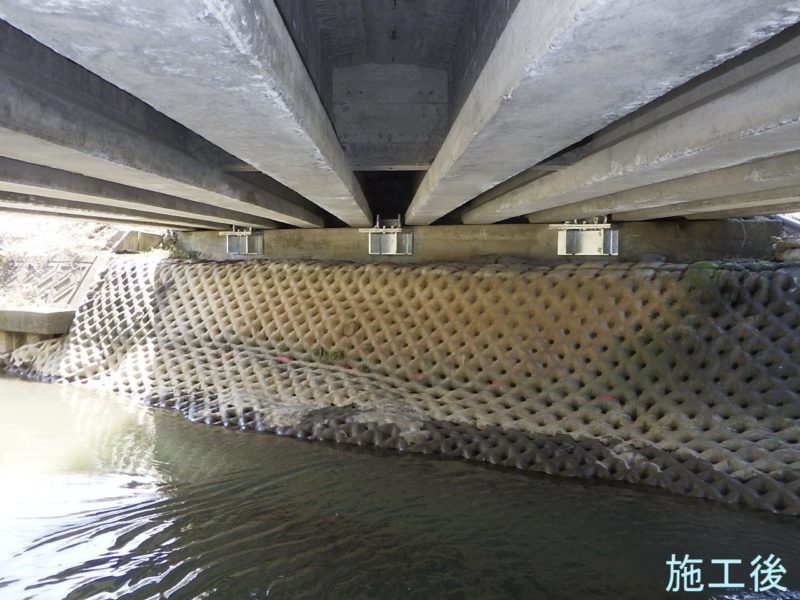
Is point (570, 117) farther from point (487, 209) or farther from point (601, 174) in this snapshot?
point (487, 209)

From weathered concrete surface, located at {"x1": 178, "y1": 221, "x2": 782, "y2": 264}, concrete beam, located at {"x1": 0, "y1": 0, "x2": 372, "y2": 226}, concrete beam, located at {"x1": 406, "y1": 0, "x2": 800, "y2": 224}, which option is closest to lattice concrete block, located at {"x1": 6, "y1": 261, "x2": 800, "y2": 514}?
weathered concrete surface, located at {"x1": 178, "y1": 221, "x2": 782, "y2": 264}

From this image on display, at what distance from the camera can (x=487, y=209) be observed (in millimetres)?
7262

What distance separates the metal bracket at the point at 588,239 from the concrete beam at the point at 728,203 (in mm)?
369

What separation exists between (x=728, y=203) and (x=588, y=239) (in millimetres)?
2365

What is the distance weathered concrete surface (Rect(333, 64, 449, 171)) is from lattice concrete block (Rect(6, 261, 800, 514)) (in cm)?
351

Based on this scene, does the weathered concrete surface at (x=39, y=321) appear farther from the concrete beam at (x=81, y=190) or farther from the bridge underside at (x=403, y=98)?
the bridge underside at (x=403, y=98)

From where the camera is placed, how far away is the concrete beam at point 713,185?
13.1 ft

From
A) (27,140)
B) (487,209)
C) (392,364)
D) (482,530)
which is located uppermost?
(487,209)

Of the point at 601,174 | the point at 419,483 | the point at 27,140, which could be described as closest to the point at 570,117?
the point at 601,174

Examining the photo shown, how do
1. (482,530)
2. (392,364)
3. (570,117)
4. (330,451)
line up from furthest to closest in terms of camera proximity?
(392,364), (330,451), (482,530), (570,117)

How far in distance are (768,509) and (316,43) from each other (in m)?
5.95

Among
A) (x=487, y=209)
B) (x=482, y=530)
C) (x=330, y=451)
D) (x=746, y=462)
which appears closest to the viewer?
(x=482, y=530)

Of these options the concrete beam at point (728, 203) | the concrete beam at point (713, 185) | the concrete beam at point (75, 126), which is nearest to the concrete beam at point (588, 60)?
the concrete beam at point (713, 185)

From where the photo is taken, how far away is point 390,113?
4.88 metres
